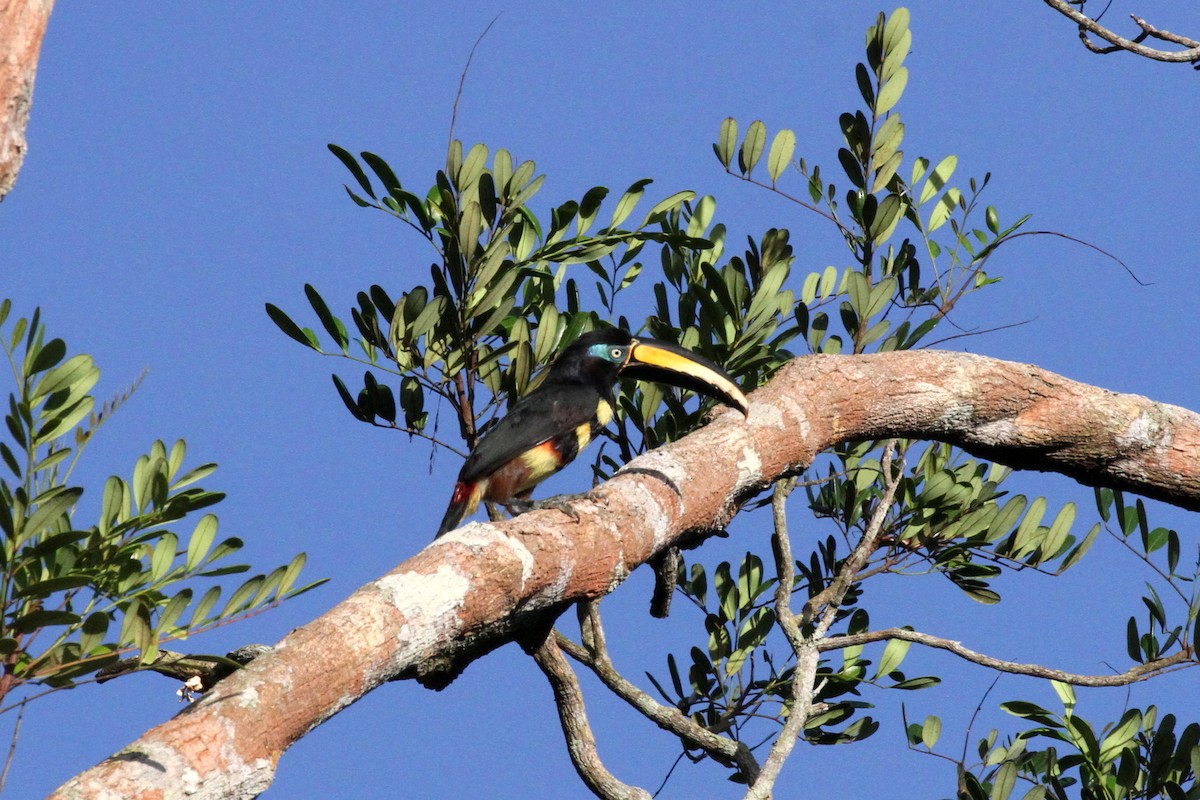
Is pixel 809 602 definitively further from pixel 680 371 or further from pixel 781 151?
pixel 781 151

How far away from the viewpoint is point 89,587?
12.6ft

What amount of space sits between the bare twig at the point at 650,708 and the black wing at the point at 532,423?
0.75 m

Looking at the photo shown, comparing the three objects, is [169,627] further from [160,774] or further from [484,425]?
[484,425]

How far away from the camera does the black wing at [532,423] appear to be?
18.3 feet

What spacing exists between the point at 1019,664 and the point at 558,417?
2.14 m

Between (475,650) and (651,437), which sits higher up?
(651,437)

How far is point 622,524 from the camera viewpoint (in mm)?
4516

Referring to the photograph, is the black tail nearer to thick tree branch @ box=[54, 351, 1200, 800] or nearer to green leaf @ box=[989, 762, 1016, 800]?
thick tree branch @ box=[54, 351, 1200, 800]

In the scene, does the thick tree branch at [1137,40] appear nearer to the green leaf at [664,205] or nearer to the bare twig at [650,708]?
the green leaf at [664,205]

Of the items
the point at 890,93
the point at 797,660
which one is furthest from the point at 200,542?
the point at 890,93

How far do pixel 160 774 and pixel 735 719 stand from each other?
3184 millimetres

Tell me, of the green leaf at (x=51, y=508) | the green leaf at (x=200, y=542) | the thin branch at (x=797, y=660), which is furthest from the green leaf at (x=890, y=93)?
the green leaf at (x=51, y=508)

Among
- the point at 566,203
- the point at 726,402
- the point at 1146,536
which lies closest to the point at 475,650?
the point at 726,402

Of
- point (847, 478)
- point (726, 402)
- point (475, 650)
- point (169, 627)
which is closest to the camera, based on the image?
point (169, 627)
